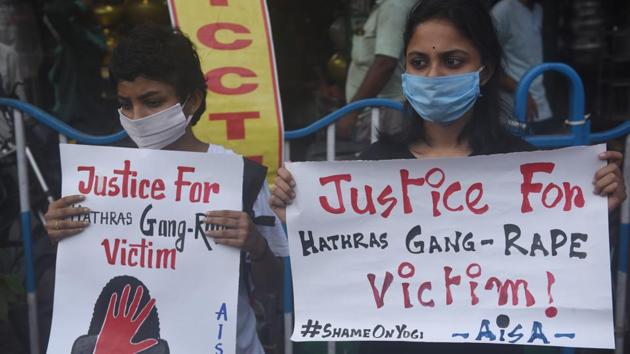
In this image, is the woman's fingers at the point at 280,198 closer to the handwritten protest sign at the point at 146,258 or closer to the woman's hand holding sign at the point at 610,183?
the handwritten protest sign at the point at 146,258

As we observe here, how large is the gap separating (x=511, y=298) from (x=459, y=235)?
0.22 metres

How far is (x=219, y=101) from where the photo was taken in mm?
3596

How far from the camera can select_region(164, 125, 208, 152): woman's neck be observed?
8.40ft

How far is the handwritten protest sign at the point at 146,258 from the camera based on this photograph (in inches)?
93.0

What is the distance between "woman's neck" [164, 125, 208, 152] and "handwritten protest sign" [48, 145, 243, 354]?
0.13m

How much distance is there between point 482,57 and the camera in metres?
2.36

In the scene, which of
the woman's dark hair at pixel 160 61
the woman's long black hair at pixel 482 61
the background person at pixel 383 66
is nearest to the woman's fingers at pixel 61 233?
the woman's dark hair at pixel 160 61

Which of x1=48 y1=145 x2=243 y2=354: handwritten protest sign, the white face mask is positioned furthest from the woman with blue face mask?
the white face mask

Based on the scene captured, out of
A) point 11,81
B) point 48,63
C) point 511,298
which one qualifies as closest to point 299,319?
point 511,298

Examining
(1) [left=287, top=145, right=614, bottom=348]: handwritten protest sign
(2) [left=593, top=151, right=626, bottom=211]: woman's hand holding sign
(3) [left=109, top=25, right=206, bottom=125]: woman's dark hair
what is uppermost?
(3) [left=109, top=25, right=206, bottom=125]: woman's dark hair

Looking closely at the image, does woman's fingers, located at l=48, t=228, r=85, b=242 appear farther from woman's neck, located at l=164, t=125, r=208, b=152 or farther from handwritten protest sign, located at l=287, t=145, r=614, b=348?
handwritten protest sign, located at l=287, t=145, r=614, b=348

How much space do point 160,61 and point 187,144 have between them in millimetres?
278

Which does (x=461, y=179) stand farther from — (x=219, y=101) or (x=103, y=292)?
(x=219, y=101)

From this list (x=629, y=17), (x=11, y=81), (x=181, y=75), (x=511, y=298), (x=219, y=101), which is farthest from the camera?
(x=629, y=17)
